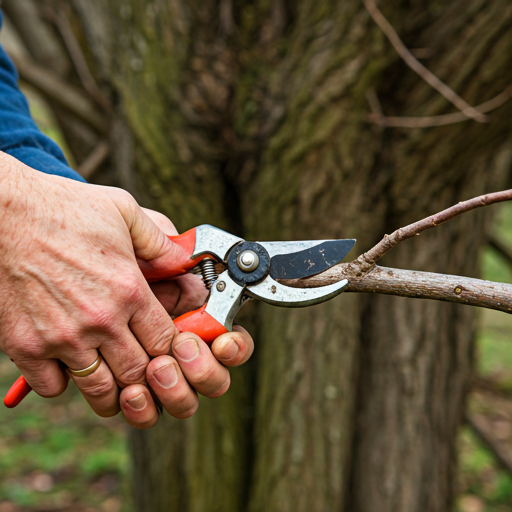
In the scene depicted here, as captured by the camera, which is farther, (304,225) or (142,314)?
(304,225)

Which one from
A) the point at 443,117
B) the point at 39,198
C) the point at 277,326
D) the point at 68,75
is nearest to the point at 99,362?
the point at 39,198

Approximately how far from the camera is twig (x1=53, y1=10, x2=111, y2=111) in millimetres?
2681

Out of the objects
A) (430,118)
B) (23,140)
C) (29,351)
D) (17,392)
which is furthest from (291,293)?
(430,118)

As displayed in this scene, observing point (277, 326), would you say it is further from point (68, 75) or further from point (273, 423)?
point (68, 75)

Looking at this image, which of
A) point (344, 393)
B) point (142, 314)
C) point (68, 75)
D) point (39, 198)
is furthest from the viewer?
point (68, 75)

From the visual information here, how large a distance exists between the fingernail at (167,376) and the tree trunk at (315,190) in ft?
3.99

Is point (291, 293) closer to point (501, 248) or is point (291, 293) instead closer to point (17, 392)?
point (17, 392)

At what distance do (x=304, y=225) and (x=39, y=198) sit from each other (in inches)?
57.2

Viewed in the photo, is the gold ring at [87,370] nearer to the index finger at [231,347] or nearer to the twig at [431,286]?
the index finger at [231,347]

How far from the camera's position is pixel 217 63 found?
8.03 ft

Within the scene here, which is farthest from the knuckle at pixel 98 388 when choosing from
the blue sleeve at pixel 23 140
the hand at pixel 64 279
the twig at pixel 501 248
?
the twig at pixel 501 248

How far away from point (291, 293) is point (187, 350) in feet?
1.11

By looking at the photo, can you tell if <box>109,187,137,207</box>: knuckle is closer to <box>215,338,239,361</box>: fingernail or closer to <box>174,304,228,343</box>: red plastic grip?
<box>174,304,228,343</box>: red plastic grip

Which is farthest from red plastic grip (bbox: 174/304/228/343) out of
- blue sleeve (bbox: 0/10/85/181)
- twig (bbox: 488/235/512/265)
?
twig (bbox: 488/235/512/265)
